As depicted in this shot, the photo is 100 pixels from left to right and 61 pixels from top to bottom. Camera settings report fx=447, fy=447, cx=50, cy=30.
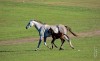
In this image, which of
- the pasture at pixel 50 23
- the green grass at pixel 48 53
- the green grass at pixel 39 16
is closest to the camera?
the green grass at pixel 48 53

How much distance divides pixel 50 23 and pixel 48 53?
23270 millimetres

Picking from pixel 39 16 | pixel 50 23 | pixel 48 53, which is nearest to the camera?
pixel 48 53

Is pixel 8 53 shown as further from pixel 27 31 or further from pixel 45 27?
pixel 27 31

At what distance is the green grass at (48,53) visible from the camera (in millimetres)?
28514

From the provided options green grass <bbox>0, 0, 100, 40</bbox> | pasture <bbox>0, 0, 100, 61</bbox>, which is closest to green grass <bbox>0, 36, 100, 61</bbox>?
pasture <bbox>0, 0, 100, 61</bbox>

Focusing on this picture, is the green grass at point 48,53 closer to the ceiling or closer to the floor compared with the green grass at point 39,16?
closer to the ceiling

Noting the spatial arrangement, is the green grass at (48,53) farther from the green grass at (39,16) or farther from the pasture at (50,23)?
the green grass at (39,16)

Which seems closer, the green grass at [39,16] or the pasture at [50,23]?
the pasture at [50,23]

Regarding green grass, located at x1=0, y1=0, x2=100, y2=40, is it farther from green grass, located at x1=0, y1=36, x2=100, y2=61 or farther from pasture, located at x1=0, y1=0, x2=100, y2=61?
green grass, located at x1=0, y1=36, x2=100, y2=61

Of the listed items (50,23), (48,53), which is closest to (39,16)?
(50,23)

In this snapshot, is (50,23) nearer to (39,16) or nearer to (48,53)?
(39,16)

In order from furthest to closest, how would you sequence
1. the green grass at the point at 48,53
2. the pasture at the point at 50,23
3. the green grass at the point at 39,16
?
the green grass at the point at 39,16
the pasture at the point at 50,23
the green grass at the point at 48,53

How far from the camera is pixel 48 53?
102ft

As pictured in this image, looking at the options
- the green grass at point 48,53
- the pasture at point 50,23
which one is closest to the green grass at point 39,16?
the pasture at point 50,23
